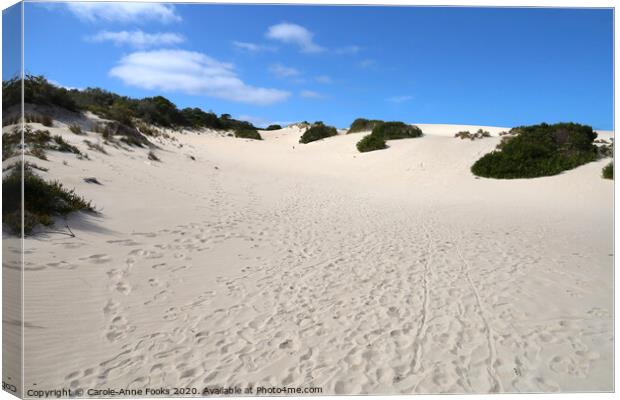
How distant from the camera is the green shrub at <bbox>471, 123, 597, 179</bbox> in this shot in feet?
51.2

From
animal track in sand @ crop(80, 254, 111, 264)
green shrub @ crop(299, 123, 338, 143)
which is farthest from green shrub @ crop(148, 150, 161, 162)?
green shrub @ crop(299, 123, 338, 143)

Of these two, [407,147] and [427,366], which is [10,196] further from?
[407,147]

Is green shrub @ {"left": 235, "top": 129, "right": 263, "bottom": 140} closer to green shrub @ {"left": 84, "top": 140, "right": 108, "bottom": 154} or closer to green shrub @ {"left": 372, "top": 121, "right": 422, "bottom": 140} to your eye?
green shrub @ {"left": 372, "top": 121, "right": 422, "bottom": 140}

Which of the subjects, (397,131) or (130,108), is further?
(397,131)

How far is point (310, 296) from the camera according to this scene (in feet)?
14.2

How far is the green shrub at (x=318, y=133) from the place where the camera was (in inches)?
1215

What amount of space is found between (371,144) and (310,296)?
2100cm

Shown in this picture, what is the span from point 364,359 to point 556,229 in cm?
701

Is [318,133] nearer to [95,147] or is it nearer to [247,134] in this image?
[247,134]

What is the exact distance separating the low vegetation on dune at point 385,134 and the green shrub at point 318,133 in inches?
222

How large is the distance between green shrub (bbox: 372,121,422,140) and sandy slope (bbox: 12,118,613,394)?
16.0 m

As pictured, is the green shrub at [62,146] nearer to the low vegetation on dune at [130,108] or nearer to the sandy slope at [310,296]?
the sandy slope at [310,296]

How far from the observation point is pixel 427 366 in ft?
9.84

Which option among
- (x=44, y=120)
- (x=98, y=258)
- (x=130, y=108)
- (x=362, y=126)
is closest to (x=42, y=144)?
(x=44, y=120)
